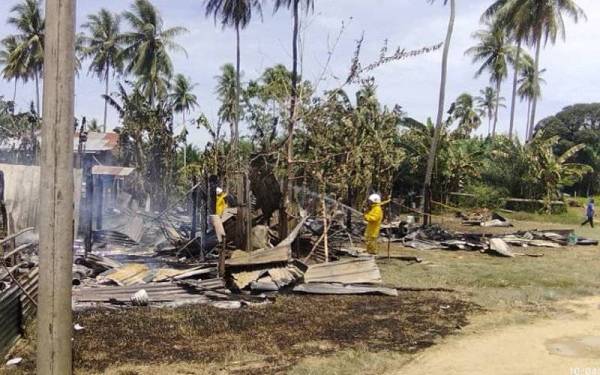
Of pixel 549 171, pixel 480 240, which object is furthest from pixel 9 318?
pixel 549 171

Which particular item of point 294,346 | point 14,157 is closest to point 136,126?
point 14,157

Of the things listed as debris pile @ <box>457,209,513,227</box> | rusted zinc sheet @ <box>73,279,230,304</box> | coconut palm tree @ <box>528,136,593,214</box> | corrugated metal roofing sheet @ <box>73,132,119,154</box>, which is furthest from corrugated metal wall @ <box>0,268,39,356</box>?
coconut palm tree @ <box>528,136,593,214</box>

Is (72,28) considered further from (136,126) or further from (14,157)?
(14,157)

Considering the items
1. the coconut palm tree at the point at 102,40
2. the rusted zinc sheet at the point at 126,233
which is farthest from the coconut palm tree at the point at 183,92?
the rusted zinc sheet at the point at 126,233

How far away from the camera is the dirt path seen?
6324mm

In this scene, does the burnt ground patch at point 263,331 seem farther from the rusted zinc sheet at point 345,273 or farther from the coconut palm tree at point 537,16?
the coconut palm tree at point 537,16

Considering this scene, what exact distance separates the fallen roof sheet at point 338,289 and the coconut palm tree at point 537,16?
2936 cm

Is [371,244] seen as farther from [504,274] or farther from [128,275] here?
[128,275]

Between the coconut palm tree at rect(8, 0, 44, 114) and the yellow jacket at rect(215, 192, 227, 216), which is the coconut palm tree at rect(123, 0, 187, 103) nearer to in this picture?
the coconut palm tree at rect(8, 0, 44, 114)

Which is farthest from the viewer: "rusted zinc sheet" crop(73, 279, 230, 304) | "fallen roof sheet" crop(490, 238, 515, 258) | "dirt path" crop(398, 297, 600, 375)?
"fallen roof sheet" crop(490, 238, 515, 258)

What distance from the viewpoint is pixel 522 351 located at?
7055 mm

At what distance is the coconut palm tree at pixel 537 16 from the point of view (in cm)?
3522

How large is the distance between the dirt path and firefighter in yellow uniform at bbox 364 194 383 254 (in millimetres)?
6710

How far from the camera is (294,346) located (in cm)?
716
